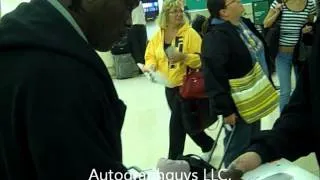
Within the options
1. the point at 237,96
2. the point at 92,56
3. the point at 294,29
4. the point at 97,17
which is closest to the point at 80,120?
the point at 92,56

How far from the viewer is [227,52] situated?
3166 mm

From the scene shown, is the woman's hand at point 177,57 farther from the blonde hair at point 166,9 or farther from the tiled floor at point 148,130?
the tiled floor at point 148,130

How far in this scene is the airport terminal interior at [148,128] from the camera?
439cm

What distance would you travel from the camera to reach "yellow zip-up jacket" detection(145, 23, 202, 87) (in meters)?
Result: 3.90

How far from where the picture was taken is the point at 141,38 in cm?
752

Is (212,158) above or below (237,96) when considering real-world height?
below

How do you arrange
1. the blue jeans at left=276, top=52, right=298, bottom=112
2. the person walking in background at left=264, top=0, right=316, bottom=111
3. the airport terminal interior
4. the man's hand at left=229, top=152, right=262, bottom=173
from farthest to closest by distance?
the blue jeans at left=276, top=52, right=298, bottom=112, the person walking in background at left=264, top=0, right=316, bottom=111, the airport terminal interior, the man's hand at left=229, top=152, right=262, bottom=173

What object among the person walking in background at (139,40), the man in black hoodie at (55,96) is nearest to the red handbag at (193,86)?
the man in black hoodie at (55,96)

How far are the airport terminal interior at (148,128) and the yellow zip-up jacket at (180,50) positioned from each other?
86 cm

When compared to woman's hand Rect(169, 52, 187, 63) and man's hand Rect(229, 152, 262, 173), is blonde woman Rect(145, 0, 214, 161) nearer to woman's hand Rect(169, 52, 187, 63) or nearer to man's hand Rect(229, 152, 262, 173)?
woman's hand Rect(169, 52, 187, 63)

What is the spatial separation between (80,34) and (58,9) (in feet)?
0.23

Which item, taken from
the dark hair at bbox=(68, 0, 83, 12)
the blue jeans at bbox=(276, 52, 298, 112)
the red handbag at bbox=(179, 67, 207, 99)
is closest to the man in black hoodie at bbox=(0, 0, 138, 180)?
the dark hair at bbox=(68, 0, 83, 12)

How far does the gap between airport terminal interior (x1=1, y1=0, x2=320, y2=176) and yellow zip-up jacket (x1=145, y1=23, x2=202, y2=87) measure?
0.86m

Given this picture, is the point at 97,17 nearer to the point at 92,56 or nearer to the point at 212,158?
the point at 92,56
